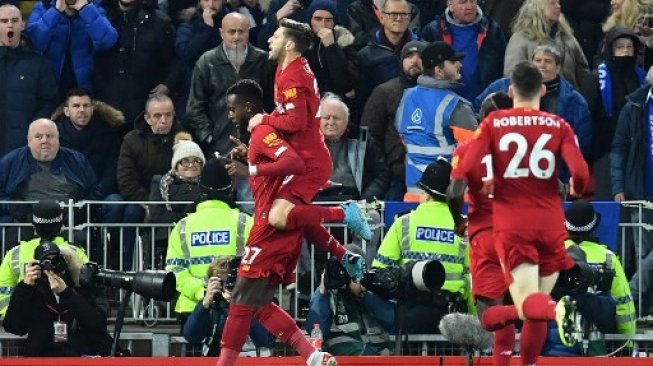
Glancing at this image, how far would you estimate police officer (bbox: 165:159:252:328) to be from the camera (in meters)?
17.9

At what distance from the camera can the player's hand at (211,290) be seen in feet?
57.5

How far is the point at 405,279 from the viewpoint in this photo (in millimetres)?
17719

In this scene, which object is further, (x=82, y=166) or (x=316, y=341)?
(x=82, y=166)

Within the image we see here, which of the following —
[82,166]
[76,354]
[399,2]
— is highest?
[399,2]

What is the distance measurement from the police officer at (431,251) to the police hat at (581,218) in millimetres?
899

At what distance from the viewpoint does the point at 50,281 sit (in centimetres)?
1764

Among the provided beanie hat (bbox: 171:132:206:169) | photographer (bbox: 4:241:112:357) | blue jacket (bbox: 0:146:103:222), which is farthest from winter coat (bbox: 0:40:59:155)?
photographer (bbox: 4:241:112:357)

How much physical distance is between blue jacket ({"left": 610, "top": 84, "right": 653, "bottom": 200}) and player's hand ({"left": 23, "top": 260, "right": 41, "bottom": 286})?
5362mm

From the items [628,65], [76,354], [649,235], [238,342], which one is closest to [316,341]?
[238,342]

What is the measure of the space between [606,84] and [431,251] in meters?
3.50

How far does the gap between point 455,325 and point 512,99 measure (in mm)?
1745

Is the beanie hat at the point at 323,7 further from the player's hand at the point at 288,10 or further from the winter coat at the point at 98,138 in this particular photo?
the winter coat at the point at 98,138

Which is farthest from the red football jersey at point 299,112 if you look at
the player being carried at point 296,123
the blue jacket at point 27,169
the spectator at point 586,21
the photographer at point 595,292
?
the spectator at point 586,21

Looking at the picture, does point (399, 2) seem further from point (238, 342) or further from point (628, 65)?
point (238, 342)
